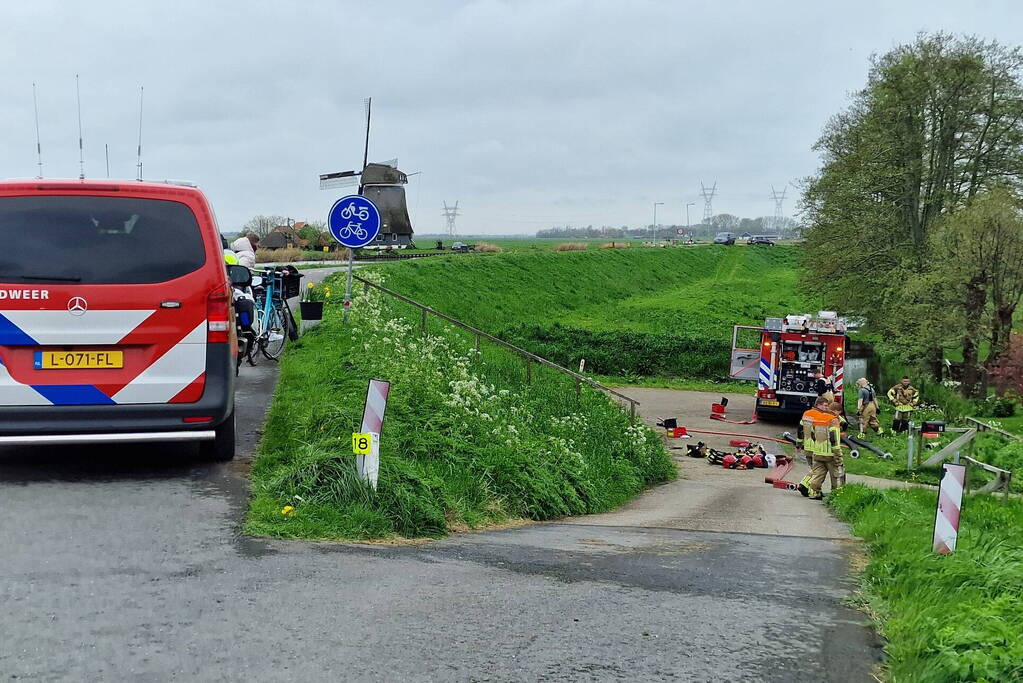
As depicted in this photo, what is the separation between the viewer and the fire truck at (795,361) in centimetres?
3195

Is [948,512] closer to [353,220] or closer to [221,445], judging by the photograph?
[221,445]

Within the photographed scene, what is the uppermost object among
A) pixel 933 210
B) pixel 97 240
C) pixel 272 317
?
pixel 933 210

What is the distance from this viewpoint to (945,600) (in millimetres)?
6641

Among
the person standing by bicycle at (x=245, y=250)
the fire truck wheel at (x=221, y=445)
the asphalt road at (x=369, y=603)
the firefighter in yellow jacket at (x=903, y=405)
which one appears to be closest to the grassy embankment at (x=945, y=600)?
the asphalt road at (x=369, y=603)

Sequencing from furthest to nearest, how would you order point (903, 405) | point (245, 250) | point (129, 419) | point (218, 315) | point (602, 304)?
point (602, 304) → point (903, 405) → point (245, 250) → point (218, 315) → point (129, 419)

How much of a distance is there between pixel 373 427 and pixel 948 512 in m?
4.62

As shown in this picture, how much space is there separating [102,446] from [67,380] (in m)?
1.82

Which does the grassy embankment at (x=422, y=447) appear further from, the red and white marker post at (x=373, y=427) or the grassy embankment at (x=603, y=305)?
the grassy embankment at (x=603, y=305)

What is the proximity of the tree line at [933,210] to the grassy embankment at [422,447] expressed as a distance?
23235mm

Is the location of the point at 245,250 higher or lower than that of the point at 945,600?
higher

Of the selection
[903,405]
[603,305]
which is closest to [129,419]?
[903,405]

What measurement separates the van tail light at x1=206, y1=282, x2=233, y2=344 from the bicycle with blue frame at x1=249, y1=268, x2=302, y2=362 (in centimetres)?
701

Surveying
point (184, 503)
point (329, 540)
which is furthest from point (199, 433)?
point (329, 540)

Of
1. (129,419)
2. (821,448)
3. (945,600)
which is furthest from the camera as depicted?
(821,448)
